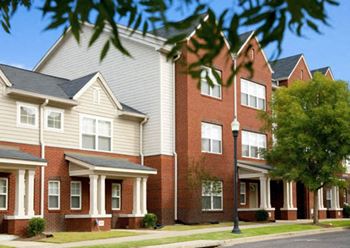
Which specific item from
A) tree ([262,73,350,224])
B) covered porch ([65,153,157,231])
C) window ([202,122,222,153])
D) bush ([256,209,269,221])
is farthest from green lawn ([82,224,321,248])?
window ([202,122,222,153])

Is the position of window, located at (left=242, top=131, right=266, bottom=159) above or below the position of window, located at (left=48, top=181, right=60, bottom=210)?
above

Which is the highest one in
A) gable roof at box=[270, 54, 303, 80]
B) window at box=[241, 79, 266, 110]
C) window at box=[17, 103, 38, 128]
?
gable roof at box=[270, 54, 303, 80]

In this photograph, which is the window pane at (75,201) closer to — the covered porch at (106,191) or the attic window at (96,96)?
the covered porch at (106,191)

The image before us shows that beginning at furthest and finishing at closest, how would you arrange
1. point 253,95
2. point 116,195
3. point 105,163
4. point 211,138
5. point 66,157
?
point 253,95 < point 211,138 < point 116,195 < point 66,157 < point 105,163

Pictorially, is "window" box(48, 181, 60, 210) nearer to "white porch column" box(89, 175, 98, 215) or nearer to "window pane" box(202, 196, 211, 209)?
"white porch column" box(89, 175, 98, 215)

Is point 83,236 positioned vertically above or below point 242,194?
below

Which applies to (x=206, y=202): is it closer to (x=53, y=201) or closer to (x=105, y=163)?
(x=105, y=163)

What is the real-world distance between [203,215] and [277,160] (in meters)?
5.69

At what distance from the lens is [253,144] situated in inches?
1496

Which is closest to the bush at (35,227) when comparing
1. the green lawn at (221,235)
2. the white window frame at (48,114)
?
the green lawn at (221,235)

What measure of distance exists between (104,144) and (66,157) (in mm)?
3108

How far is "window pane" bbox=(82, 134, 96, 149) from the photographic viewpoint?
97.7 feet

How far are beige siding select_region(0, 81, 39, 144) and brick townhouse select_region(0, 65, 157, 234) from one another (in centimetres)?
4

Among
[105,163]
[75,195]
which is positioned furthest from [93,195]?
[75,195]
